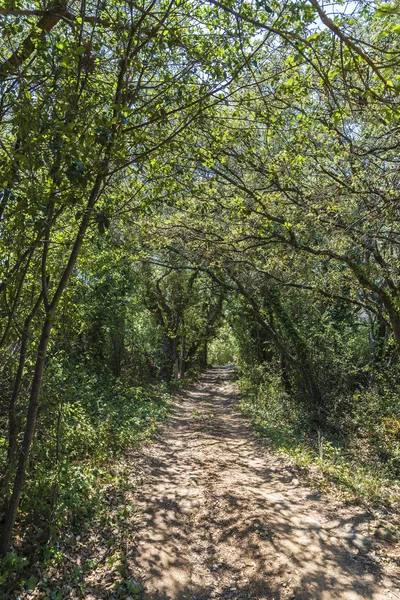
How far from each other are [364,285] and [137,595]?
748cm

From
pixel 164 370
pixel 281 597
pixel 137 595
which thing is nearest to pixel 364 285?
pixel 281 597

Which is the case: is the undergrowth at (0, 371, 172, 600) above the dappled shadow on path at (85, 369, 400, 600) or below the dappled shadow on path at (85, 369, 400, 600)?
above

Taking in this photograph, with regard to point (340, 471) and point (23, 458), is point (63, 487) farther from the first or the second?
point (340, 471)

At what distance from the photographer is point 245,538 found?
4.93 meters

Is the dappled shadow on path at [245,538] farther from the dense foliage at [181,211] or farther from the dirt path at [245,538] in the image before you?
the dense foliage at [181,211]

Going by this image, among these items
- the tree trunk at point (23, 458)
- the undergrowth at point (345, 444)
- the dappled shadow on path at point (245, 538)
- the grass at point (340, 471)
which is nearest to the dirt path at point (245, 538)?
the dappled shadow on path at point (245, 538)

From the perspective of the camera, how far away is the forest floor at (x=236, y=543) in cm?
403

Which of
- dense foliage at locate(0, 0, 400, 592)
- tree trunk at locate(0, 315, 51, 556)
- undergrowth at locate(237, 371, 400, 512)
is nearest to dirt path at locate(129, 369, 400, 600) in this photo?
undergrowth at locate(237, 371, 400, 512)

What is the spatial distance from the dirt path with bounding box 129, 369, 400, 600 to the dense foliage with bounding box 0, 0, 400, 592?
1118mm

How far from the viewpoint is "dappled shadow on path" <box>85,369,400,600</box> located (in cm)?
405

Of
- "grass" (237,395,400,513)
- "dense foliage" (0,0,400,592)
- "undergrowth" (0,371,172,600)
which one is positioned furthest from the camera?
"grass" (237,395,400,513)

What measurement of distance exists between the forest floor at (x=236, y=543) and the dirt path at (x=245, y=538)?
0.01 m

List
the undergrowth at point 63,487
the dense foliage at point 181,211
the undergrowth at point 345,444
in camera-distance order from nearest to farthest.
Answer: the dense foliage at point 181,211
the undergrowth at point 63,487
the undergrowth at point 345,444

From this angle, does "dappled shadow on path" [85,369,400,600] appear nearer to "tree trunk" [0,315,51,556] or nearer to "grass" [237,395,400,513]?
"grass" [237,395,400,513]
